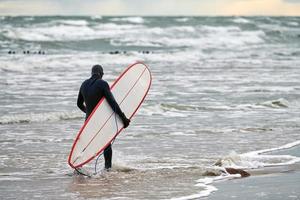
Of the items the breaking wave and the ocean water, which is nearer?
the ocean water

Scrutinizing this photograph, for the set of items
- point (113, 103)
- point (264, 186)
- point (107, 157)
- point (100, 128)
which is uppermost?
point (113, 103)

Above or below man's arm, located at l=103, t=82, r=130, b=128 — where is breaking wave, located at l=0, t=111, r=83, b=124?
below

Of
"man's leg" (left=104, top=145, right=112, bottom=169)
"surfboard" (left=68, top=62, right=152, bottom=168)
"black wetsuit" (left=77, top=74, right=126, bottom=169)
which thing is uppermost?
"black wetsuit" (left=77, top=74, right=126, bottom=169)

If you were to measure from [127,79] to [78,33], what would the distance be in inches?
1994

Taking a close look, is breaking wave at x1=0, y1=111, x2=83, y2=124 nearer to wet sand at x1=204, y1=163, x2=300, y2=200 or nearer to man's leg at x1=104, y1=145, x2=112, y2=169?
man's leg at x1=104, y1=145, x2=112, y2=169

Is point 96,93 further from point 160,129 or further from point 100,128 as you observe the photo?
point 160,129

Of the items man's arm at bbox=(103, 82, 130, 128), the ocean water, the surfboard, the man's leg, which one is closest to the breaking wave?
the ocean water

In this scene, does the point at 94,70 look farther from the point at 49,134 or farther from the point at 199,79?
the point at 199,79

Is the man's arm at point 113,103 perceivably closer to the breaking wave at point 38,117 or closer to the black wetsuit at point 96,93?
the black wetsuit at point 96,93

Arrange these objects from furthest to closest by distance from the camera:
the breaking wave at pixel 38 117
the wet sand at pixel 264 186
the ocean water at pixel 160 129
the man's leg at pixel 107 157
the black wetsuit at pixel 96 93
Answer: the breaking wave at pixel 38 117, the man's leg at pixel 107 157, the black wetsuit at pixel 96 93, the ocean water at pixel 160 129, the wet sand at pixel 264 186

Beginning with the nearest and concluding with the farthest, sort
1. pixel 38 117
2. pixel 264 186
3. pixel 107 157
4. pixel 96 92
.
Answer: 1. pixel 264 186
2. pixel 96 92
3. pixel 107 157
4. pixel 38 117

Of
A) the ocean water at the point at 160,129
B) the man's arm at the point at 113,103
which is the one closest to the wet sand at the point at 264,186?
the ocean water at the point at 160,129

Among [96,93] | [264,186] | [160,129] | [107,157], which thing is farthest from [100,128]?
[160,129]

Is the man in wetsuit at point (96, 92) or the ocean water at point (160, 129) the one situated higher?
the man in wetsuit at point (96, 92)
